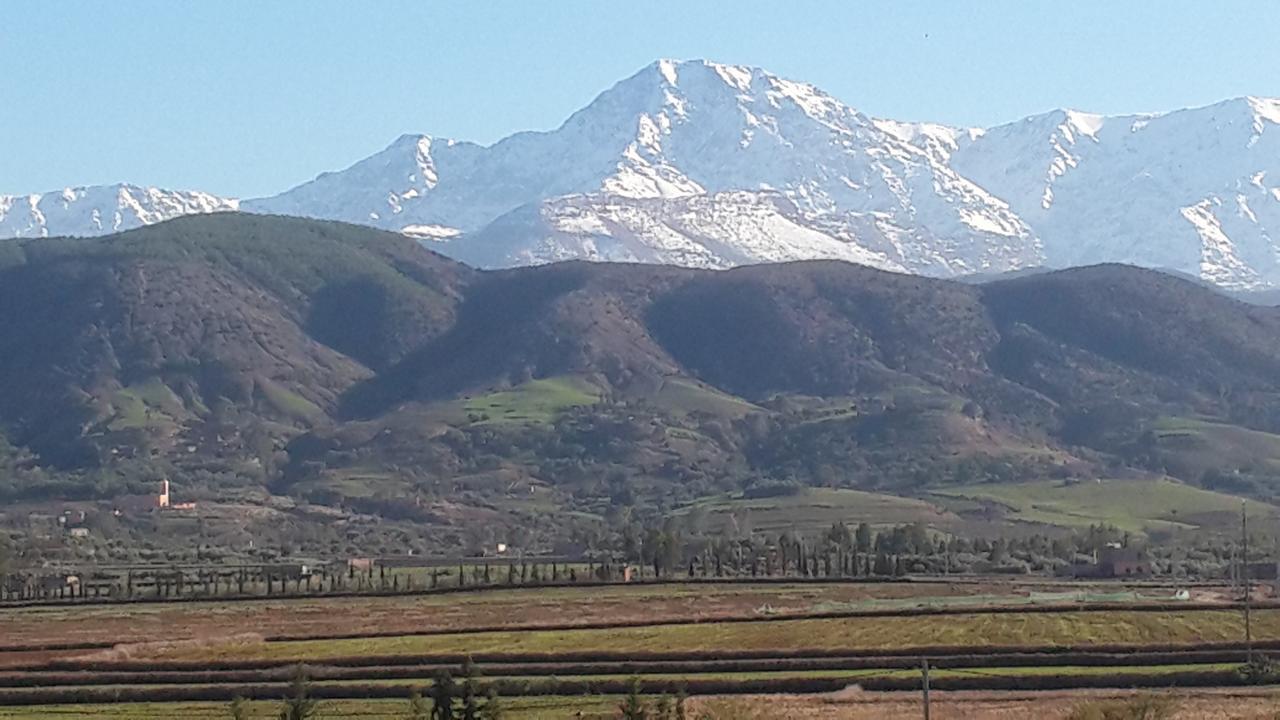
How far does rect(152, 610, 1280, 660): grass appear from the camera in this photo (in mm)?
103000

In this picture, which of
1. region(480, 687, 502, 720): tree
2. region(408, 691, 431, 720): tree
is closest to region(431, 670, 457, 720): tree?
region(480, 687, 502, 720): tree

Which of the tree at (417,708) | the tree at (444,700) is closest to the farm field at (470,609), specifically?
the tree at (417,708)

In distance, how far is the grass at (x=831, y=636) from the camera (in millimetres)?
103000

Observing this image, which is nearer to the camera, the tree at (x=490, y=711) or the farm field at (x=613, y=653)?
the tree at (x=490, y=711)

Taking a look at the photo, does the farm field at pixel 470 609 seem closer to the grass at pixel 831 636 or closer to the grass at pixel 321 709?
the grass at pixel 831 636

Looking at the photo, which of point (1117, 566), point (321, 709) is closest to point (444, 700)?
point (321, 709)

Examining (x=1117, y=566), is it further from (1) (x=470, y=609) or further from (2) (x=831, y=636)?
(2) (x=831, y=636)

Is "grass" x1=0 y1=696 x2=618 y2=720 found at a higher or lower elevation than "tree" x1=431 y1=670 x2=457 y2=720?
lower

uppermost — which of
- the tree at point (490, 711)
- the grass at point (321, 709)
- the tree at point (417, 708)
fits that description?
the tree at point (490, 711)

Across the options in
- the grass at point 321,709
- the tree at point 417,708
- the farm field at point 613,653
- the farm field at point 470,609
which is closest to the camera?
the tree at point 417,708

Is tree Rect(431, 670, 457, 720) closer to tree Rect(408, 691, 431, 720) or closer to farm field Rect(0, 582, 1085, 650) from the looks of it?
tree Rect(408, 691, 431, 720)

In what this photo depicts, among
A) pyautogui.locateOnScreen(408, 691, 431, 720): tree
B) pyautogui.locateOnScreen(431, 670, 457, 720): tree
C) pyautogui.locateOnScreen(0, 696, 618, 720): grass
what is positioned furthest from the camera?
pyautogui.locateOnScreen(0, 696, 618, 720): grass

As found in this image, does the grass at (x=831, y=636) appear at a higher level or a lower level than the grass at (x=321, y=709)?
higher

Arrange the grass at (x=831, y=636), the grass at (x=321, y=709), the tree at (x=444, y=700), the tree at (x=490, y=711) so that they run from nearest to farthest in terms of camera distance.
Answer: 1. the tree at (x=444, y=700)
2. the tree at (x=490, y=711)
3. the grass at (x=321, y=709)
4. the grass at (x=831, y=636)
